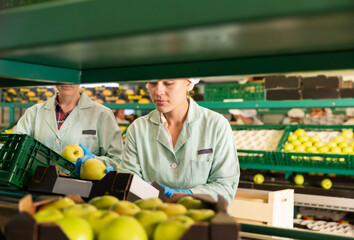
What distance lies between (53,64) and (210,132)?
1.24 m

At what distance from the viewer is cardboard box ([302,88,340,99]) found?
4639mm

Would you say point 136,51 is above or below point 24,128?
above

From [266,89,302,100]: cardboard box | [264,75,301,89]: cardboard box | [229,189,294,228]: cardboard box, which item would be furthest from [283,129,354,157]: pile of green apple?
[229,189,294,228]: cardboard box

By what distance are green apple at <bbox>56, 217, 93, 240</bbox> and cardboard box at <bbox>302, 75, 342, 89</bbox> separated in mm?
4272

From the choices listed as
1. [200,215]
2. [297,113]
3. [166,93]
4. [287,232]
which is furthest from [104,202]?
[297,113]

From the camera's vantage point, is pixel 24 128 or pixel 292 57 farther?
pixel 24 128

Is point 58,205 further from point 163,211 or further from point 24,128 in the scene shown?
Result: point 24,128

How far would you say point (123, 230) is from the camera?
2.94 ft

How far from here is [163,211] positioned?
110 centimetres

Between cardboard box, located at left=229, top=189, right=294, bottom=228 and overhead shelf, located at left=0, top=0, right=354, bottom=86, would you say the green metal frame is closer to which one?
overhead shelf, located at left=0, top=0, right=354, bottom=86

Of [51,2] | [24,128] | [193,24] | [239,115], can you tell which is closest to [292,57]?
[193,24]

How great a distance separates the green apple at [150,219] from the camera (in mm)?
981

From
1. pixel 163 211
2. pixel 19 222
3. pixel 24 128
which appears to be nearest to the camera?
pixel 19 222

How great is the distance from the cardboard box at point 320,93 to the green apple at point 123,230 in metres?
4.19
